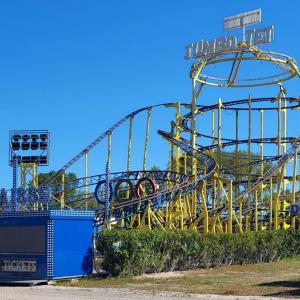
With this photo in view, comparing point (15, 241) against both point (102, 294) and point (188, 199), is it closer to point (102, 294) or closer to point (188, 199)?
point (102, 294)

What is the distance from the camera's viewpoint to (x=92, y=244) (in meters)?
24.0

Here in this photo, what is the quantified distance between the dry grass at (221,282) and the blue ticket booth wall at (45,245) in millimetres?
785

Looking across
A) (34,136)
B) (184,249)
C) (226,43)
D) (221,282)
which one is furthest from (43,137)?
(221,282)

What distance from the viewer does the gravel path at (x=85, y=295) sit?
17.2 m

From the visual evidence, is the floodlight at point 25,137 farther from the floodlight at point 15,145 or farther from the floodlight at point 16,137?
the floodlight at point 15,145

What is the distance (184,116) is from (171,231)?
22.7 meters

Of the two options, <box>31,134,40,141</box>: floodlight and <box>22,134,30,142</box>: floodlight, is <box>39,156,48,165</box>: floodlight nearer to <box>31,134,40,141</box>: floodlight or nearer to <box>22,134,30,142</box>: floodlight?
<box>31,134,40,141</box>: floodlight

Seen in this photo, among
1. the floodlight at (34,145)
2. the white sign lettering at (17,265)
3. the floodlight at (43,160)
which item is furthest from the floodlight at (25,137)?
the white sign lettering at (17,265)

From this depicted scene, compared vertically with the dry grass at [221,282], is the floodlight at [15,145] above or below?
above

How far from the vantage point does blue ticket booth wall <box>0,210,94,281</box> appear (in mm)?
22250

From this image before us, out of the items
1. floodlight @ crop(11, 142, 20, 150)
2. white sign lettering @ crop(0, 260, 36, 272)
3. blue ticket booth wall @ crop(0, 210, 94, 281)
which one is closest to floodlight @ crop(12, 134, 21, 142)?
floodlight @ crop(11, 142, 20, 150)

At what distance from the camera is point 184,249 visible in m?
26.7

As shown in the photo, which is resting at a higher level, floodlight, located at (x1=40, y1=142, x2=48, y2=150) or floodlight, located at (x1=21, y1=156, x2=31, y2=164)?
floodlight, located at (x1=40, y1=142, x2=48, y2=150)

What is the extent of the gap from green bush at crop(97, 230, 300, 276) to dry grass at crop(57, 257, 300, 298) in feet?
2.03
